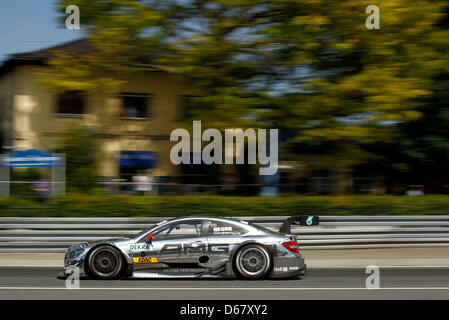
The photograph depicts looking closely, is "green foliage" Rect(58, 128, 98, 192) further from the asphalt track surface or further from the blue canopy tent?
the asphalt track surface

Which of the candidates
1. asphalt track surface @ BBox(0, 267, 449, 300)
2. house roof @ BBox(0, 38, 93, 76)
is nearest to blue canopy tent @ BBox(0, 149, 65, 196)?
house roof @ BBox(0, 38, 93, 76)

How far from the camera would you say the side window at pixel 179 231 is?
1081 centimetres

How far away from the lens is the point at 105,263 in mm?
10703

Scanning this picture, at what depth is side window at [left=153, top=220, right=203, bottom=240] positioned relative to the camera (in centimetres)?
1081

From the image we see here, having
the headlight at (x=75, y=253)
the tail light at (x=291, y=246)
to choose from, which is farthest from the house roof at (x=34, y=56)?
the tail light at (x=291, y=246)

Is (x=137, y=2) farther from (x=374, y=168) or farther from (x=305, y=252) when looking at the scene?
(x=374, y=168)

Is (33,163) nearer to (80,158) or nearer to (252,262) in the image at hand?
(80,158)

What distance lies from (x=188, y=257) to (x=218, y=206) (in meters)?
6.71

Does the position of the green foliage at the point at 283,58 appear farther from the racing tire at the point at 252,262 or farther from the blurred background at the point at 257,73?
the racing tire at the point at 252,262

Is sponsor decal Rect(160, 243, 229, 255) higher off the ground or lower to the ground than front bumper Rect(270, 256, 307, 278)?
higher

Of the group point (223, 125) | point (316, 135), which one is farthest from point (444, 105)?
point (223, 125)

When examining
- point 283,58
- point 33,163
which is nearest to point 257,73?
point 283,58

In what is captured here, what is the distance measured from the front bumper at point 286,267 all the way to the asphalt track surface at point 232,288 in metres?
0.13

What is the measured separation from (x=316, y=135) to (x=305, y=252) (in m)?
4.92
